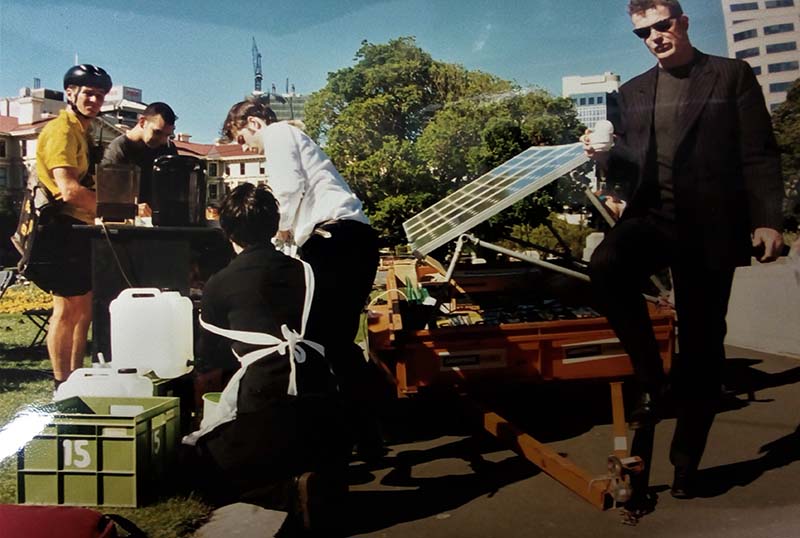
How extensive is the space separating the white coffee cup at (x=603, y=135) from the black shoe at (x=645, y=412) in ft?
3.42

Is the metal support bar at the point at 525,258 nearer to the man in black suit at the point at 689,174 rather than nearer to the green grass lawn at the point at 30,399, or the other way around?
the man in black suit at the point at 689,174

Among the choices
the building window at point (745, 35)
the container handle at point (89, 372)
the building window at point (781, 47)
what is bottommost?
the container handle at point (89, 372)

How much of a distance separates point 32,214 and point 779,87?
2.90m

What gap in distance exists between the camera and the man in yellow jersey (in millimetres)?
2779

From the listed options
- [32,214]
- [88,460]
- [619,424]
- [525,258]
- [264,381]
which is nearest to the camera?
[88,460]

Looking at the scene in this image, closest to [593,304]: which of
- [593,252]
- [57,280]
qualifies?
[593,252]

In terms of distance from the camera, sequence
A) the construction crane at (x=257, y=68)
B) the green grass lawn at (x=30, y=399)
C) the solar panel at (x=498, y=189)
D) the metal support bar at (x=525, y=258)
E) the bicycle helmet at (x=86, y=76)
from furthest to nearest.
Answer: the metal support bar at (x=525, y=258)
the solar panel at (x=498, y=189)
the construction crane at (x=257, y=68)
the bicycle helmet at (x=86, y=76)
the green grass lawn at (x=30, y=399)

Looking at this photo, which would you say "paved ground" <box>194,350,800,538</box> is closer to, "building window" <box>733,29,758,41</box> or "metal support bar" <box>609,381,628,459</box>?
"metal support bar" <box>609,381,628,459</box>

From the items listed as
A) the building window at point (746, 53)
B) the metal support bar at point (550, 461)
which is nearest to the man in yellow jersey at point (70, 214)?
the metal support bar at point (550, 461)

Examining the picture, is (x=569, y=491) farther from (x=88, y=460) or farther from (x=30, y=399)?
(x=30, y=399)

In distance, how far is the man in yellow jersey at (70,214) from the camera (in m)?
2.78

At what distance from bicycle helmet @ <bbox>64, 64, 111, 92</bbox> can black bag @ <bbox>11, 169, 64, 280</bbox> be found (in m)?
0.37

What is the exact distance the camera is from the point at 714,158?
2.83m

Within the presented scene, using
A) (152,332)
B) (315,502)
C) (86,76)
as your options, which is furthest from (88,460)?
(86,76)
